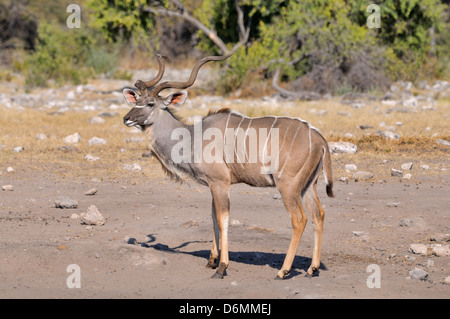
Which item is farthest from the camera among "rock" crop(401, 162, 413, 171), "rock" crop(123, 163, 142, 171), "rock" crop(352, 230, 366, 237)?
"rock" crop(123, 163, 142, 171)

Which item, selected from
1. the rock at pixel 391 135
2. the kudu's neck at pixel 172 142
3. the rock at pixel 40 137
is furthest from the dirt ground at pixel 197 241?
the rock at pixel 40 137

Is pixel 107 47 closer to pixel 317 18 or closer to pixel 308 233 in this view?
pixel 317 18

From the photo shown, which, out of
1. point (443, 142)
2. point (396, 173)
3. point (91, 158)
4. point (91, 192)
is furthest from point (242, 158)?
point (443, 142)

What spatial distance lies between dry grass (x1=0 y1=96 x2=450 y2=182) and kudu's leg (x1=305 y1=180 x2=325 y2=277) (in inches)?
139

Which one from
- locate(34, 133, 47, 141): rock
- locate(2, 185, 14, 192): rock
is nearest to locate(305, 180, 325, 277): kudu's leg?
locate(2, 185, 14, 192): rock

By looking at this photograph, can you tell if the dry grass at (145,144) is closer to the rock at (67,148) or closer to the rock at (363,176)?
the rock at (67,148)

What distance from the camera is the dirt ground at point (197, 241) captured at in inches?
195

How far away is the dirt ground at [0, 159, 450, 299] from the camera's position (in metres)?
4.95

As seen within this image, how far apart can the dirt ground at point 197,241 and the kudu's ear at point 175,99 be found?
1.22m

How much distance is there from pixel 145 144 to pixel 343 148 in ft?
9.93

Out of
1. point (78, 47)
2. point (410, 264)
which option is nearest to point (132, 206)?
point (410, 264)

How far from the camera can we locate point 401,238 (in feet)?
20.9

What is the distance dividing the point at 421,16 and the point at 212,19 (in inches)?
219

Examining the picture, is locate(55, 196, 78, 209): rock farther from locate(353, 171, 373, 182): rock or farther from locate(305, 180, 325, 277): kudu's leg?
locate(353, 171, 373, 182): rock
